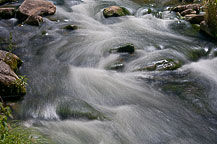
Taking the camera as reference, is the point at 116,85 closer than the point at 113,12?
Yes

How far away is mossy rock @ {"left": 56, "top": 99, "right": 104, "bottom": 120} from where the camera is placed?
3.40 m

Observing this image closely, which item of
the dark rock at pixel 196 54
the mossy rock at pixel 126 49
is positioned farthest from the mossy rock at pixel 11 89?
the dark rock at pixel 196 54

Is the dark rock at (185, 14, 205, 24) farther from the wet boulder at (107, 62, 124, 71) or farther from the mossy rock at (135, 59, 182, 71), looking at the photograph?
the wet boulder at (107, 62, 124, 71)

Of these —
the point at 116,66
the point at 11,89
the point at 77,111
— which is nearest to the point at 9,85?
the point at 11,89

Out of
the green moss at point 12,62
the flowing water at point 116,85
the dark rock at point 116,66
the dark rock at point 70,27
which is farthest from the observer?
the dark rock at point 70,27

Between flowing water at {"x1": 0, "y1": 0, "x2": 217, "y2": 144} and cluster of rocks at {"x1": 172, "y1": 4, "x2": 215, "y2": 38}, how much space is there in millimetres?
274

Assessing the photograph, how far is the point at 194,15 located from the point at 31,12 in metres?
6.37

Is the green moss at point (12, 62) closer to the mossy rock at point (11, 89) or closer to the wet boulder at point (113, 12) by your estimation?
the mossy rock at point (11, 89)

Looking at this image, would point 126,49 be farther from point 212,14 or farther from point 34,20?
point 34,20

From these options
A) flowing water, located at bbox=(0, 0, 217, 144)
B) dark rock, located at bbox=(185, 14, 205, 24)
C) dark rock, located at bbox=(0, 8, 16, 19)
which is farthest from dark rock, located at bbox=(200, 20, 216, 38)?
dark rock, located at bbox=(0, 8, 16, 19)

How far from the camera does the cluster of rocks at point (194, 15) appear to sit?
676 centimetres

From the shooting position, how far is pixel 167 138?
3020 millimetres

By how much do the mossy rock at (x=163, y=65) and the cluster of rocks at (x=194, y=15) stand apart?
2.37m

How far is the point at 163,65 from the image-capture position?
490cm
